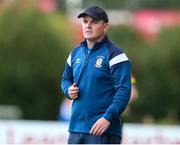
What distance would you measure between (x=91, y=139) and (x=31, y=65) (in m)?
23.3

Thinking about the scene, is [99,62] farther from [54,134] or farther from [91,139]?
[54,134]

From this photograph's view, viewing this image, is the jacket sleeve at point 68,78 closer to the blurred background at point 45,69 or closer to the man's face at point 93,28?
the man's face at point 93,28

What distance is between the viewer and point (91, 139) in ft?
27.2

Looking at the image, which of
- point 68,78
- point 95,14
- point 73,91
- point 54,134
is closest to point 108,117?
point 73,91

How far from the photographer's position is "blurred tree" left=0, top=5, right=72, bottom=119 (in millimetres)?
31016

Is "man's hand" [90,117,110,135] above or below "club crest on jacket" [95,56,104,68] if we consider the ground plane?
below

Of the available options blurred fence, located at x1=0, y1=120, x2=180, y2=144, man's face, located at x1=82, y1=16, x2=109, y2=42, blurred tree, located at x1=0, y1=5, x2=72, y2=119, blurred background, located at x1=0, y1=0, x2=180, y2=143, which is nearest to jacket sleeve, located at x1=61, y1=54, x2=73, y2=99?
man's face, located at x1=82, y1=16, x2=109, y2=42

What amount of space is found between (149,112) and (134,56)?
404cm

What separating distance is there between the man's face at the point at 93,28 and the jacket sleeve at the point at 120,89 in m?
0.34

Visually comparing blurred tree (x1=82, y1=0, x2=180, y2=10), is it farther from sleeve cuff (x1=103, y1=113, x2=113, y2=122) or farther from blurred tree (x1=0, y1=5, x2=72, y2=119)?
sleeve cuff (x1=103, y1=113, x2=113, y2=122)

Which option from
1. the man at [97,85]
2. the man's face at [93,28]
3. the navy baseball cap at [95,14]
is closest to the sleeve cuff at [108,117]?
the man at [97,85]

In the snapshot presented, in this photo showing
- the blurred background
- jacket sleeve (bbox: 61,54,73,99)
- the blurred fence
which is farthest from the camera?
the blurred background

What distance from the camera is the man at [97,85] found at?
8.17 metres

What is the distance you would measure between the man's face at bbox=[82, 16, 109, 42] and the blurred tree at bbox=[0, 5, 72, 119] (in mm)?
22204
